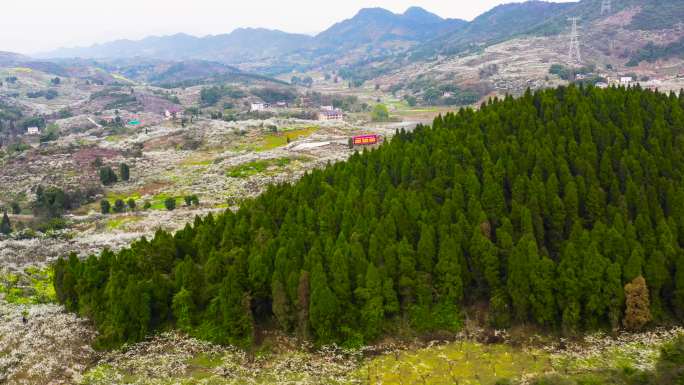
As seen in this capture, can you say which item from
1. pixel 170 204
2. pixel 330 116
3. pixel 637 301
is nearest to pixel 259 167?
pixel 170 204

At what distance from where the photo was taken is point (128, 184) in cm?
9381

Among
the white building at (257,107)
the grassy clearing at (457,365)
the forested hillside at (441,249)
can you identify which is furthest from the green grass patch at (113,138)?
the grassy clearing at (457,365)

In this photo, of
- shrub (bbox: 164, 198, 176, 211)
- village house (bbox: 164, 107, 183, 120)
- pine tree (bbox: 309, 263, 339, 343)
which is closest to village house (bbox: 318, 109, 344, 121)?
village house (bbox: 164, 107, 183, 120)

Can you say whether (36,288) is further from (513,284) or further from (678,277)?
(678,277)

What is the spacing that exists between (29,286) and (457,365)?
1544 inches

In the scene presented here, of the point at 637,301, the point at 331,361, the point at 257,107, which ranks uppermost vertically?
the point at 257,107

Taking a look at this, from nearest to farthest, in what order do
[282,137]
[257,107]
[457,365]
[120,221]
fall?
1. [457,365]
2. [120,221]
3. [282,137]
4. [257,107]

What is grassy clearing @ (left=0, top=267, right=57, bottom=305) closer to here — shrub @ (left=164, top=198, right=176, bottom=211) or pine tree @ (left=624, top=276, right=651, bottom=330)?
shrub @ (left=164, top=198, right=176, bottom=211)

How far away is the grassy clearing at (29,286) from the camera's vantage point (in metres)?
46.2

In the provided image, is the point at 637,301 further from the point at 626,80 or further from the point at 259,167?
the point at 626,80

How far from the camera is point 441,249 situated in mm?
37562

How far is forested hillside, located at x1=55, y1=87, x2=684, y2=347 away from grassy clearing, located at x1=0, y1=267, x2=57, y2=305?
6002mm

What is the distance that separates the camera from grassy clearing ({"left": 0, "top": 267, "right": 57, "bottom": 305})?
46.2 metres

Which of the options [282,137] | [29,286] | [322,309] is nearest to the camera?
[322,309]
